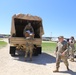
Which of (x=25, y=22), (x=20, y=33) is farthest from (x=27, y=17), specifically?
(x=20, y=33)

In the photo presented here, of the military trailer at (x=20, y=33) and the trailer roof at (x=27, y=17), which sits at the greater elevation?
the trailer roof at (x=27, y=17)

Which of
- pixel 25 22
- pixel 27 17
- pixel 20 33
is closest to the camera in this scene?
pixel 27 17

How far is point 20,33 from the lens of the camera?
18672 mm

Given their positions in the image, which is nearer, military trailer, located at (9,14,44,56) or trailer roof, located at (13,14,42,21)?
military trailer, located at (9,14,44,56)

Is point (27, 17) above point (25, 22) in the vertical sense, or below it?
above

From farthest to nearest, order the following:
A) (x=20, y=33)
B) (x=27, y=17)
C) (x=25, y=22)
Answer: (x=20, y=33) → (x=25, y=22) → (x=27, y=17)

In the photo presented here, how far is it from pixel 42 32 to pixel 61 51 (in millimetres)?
6543

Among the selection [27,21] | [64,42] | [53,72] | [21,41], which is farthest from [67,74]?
[27,21]

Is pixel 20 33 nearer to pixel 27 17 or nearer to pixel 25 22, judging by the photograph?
pixel 25 22

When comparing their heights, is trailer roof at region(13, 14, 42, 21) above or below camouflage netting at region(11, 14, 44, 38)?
above

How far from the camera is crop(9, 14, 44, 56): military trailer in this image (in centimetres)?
1526

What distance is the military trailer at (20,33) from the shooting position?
15.3 meters

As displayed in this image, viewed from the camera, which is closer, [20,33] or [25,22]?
[25,22]

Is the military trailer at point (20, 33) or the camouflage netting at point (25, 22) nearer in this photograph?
the military trailer at point (20, 33)
